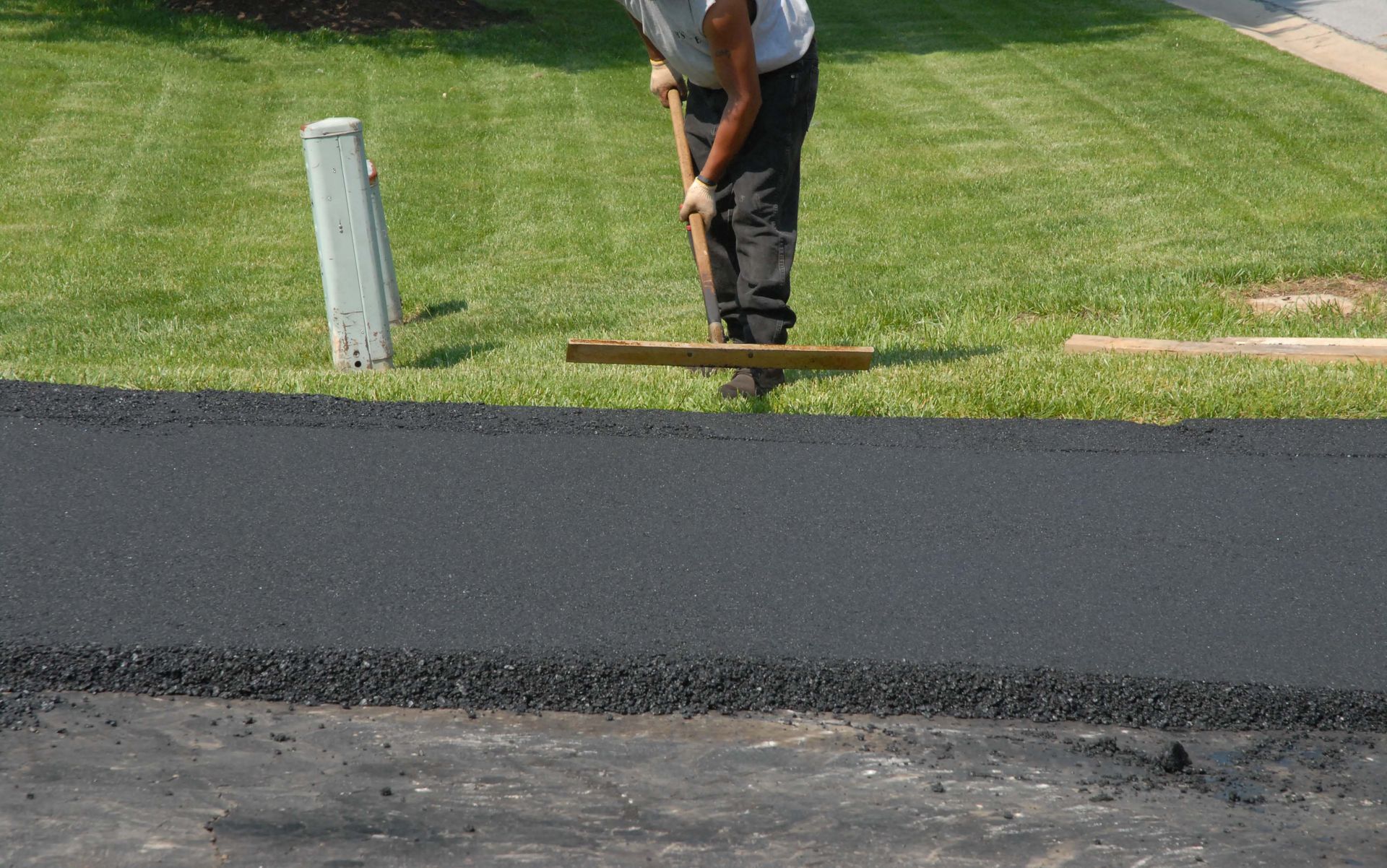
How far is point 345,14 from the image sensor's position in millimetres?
16750

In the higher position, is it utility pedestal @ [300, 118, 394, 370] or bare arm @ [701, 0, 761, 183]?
bare arm @ [701, 0, 761, 183]

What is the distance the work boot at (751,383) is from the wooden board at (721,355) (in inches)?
9.9

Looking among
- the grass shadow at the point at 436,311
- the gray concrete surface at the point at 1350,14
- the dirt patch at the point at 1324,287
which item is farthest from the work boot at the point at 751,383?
the gray concrete surface at the point at 1350,14

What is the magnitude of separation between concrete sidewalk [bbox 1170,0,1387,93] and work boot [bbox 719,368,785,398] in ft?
35.8

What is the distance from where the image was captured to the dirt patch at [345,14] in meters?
16.4

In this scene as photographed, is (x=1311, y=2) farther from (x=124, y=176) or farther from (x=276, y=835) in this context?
(x=276, y=835)

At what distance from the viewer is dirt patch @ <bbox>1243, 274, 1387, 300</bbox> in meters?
6.94

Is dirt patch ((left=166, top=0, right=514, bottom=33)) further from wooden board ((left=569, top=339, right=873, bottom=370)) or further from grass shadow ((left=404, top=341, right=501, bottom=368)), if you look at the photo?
wooden board ((left=569, top=339, right=873, bottom=370))

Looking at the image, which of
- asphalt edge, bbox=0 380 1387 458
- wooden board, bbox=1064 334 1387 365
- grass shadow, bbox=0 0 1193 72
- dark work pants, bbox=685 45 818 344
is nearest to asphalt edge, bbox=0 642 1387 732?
asphalt edge, bbox=0 380 1387 458

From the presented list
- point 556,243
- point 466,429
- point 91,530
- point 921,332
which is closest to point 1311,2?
point 556,243

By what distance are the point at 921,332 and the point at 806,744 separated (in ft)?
12.6

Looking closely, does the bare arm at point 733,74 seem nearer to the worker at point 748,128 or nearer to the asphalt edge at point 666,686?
the worker at point 748,128

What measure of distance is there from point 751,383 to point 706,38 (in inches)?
48.3

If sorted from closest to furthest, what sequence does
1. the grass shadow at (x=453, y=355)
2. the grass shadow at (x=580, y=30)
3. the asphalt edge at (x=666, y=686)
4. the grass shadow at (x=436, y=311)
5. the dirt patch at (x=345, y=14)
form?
the asphalt edge at (x=666, y=686) → the grass shadow at (x=453, y=355) → the grass shadow at (x=436, y=311) → the grass shadow at (x=580, y=30) → the dirt patch at (x=345, y=14)
